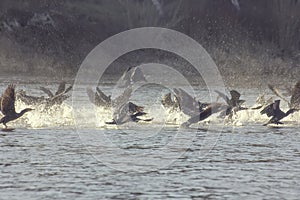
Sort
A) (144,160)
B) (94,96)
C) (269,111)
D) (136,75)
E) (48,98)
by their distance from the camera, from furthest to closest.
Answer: (136,75), (94,96), (269,111), (48,98), (144,160)

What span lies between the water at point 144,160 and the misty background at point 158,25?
38.9 m

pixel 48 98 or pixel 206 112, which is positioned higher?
pixel 48 98

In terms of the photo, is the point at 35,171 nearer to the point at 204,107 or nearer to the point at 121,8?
the point at 204,107

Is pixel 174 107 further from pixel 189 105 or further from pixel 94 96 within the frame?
pixel 94 96

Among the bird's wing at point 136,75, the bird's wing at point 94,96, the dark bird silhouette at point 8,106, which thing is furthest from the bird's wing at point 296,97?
the dark bird silhouette at point 8,106

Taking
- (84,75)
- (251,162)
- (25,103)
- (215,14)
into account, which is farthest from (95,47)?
(251,162)

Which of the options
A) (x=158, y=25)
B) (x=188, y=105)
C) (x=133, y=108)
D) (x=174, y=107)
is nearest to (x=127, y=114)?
(x=133, y=108)

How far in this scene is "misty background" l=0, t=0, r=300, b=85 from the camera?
3002 inches

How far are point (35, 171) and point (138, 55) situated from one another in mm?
61876

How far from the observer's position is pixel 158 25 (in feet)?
309

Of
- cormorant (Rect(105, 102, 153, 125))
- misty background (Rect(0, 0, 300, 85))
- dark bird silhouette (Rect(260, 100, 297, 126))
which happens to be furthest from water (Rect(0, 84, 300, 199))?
misty background (Rect(0, 0, 300, 85))

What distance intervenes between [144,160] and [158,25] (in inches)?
2768

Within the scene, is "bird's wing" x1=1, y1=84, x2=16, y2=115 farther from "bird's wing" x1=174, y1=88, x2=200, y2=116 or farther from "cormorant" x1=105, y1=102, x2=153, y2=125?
"bird's wing" x1=174, y1=88, x2=200, y2=116

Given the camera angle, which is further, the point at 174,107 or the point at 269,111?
the point at 174,107
